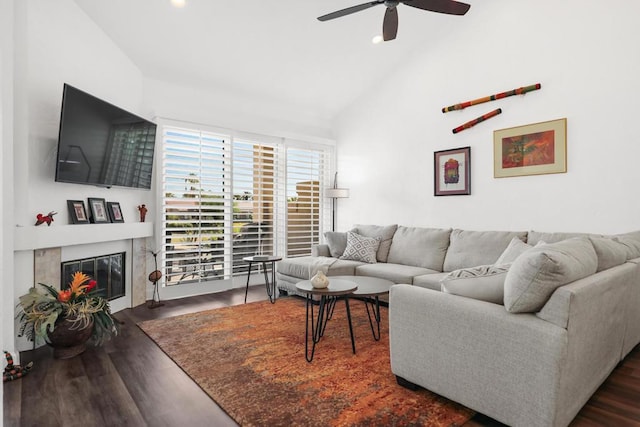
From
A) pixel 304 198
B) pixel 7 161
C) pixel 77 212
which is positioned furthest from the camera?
pixel 304 198

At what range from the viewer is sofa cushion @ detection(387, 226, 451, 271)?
13.9ft

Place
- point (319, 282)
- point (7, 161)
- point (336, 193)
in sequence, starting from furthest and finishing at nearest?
1. point (336, 193)
2. point (319, 282)
3. point (7, 161)

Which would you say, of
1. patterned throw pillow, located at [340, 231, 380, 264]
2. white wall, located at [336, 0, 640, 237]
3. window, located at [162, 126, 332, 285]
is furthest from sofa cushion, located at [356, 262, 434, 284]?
window, located at [162, 126, 332, 285]

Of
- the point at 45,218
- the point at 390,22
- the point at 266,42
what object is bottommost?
the point at 45,218

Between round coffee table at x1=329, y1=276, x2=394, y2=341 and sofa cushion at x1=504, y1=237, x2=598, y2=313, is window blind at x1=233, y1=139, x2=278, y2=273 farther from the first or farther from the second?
sofa cushion at x1=504, y1=237, x2=598, y2=313

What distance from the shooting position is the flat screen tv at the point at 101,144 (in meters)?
3.03

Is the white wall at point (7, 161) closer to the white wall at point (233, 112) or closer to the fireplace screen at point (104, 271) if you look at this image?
the fireplace screen at point (104, 271)

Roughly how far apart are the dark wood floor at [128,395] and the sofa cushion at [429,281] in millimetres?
1395

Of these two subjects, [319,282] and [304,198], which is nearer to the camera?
[319,282]

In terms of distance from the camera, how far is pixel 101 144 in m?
3.44

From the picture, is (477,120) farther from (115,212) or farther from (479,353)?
(115,212)

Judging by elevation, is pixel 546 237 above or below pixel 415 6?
below

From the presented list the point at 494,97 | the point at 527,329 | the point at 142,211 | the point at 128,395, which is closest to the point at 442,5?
the point at 494,97

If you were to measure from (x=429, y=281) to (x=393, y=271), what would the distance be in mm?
498
